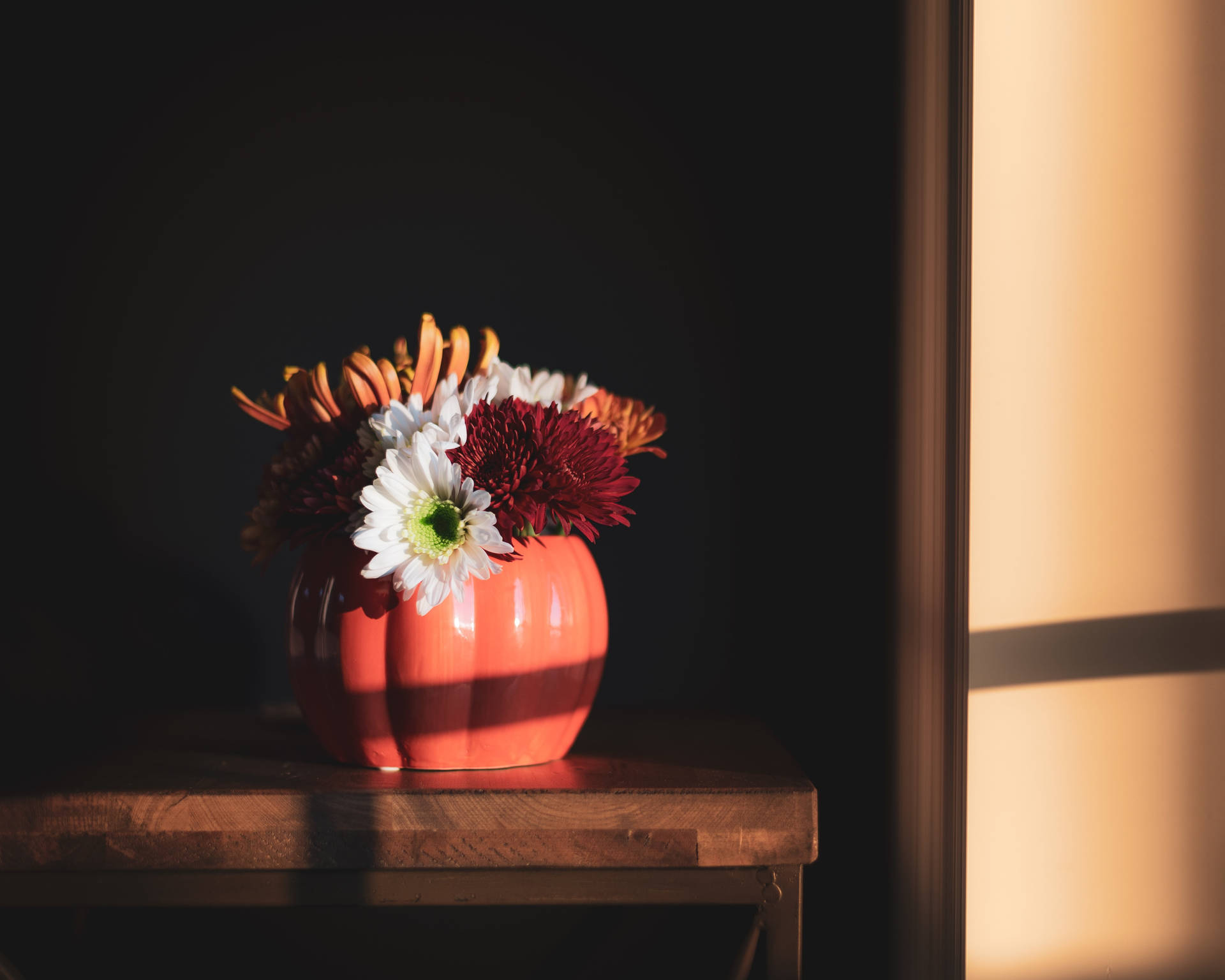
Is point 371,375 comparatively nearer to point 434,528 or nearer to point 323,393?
point 323,393

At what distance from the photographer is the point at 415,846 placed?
79 cm

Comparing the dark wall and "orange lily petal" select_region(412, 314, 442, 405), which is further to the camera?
the dark wall

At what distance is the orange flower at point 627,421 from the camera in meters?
0.97

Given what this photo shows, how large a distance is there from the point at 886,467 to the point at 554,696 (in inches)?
20.2

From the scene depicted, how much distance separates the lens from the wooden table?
788mm

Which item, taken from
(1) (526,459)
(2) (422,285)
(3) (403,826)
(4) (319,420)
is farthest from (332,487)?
(2) (422,285)

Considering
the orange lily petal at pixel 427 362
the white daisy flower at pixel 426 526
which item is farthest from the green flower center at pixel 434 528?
the orange lily petal at pixel 427 362

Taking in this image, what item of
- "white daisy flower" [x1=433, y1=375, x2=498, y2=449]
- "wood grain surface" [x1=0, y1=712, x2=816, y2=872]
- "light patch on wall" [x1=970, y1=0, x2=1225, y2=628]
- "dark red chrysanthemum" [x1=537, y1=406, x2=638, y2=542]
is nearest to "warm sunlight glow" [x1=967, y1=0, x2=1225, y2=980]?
"light patch on wall" [x1=970, y1=0, x2=1225, y2=628]

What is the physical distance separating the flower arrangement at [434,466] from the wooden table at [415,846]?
0.18m

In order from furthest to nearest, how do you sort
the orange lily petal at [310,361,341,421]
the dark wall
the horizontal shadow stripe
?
the dark wall → the orange lily petal at [310,361,341,421] → the horizontal shadow stripe

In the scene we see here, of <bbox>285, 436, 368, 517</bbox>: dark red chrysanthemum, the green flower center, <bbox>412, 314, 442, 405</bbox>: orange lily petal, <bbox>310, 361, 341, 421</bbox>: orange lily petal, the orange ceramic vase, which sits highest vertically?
<bbox>412, 314, 442, 405</bbox>: orange lily petal

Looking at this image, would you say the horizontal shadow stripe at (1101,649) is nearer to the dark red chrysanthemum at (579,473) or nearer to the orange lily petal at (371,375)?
the dark red chrysanthemum at (579,473)

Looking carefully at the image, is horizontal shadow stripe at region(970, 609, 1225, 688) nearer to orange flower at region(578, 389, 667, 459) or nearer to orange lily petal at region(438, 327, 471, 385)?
orange flower at region(578, 389, 667, 459)

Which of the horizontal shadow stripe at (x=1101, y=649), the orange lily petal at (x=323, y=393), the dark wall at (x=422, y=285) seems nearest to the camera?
the horizontal shadow stripe at (x=1101, y=649)
